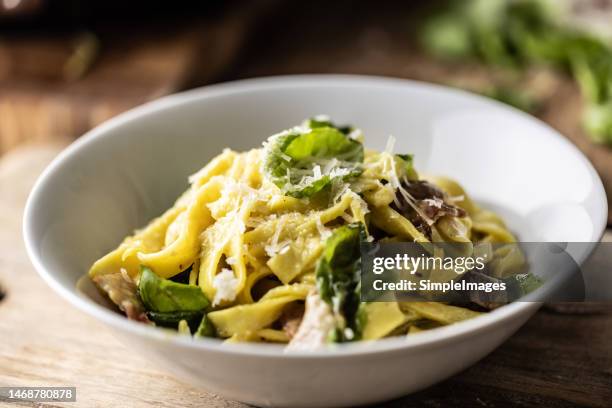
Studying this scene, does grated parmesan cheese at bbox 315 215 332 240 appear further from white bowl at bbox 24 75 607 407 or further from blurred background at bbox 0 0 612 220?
blurred background at bbox 0 0 612 220

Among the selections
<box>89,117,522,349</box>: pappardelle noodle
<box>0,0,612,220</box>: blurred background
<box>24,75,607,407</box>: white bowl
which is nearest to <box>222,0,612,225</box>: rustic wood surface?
<box>0,0,612,220</box>: blurred background

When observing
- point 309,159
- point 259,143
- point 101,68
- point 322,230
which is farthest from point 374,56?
point 322,230

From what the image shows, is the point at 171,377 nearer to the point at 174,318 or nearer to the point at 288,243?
the point at 174,318

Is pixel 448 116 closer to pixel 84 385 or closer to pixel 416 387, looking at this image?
pixel 416 387

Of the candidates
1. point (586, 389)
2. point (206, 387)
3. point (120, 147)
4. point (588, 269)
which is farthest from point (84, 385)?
point (588, 269)

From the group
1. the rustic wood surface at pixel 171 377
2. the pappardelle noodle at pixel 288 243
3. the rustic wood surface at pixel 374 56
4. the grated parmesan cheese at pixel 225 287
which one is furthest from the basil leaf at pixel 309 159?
the rustic wood surface at pixel 374 56

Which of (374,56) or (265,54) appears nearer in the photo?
(374,56)
